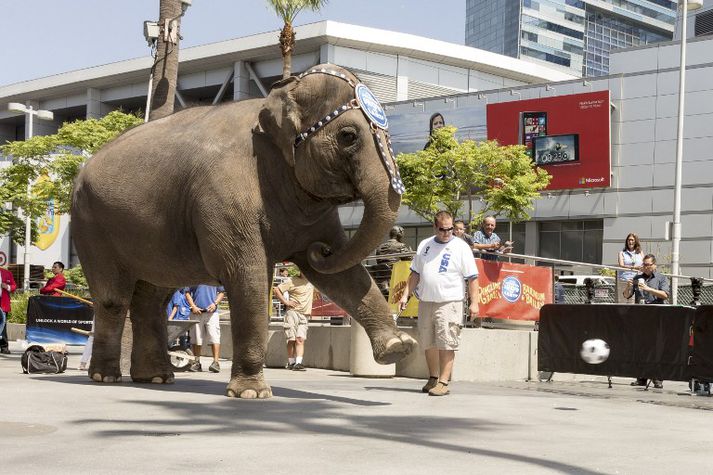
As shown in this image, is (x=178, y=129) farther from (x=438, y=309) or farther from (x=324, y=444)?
(x=324, y=444)

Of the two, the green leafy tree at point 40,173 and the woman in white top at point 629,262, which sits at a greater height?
the green leafy tree at point 40,173

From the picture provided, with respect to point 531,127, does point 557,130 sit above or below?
below

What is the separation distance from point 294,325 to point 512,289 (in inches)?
136

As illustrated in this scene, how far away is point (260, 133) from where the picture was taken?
28.9 feet

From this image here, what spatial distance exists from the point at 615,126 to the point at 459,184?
31.5 ft

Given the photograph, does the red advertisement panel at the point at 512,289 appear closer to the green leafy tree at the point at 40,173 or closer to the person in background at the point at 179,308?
the person in background at the point at 179,308

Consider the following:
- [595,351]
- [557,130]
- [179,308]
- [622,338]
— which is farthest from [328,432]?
[557,130]

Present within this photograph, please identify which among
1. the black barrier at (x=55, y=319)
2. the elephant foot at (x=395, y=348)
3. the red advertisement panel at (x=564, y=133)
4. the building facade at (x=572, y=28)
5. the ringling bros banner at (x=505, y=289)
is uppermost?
the building facade at (x=572, y=28)

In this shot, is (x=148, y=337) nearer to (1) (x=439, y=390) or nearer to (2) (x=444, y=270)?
(1) (x=439, y=390)

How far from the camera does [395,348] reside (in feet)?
28.6

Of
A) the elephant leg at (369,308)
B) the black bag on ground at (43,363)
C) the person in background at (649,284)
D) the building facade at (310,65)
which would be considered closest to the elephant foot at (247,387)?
the elephant leg at (369,308)

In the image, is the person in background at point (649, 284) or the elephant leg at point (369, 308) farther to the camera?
the person in background at point (649, 284)

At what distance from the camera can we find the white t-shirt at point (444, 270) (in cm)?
1091

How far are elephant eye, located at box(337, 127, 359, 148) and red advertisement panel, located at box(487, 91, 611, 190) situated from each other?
1751 inches
